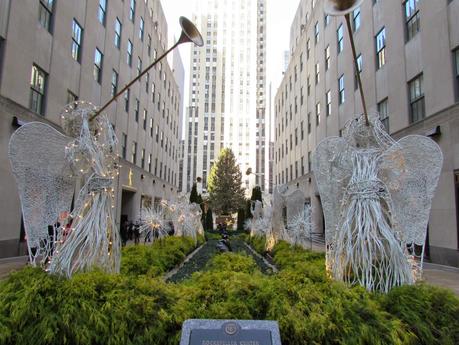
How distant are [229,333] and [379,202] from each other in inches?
146

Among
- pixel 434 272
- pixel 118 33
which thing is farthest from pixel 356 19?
pixel 434 272

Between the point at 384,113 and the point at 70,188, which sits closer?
the point at 70,188

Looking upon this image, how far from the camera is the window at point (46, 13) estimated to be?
47.2 feet

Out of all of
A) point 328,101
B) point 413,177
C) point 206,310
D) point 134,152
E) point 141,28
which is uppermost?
point 141,28

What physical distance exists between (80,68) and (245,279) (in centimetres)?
1671

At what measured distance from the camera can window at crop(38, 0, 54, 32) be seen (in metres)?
14.4

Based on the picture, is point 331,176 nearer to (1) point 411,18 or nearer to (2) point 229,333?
(2) point 229,333

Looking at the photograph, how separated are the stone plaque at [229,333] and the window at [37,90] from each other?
1366 centimetres

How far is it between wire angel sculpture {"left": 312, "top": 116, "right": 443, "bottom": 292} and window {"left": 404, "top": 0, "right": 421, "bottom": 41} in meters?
11.3

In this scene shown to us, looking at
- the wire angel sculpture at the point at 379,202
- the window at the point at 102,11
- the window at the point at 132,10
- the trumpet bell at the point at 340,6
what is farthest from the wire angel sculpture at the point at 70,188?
the window at the point at 132,10

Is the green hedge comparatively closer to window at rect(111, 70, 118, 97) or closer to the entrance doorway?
window at rect(111, 70, 118, 97)

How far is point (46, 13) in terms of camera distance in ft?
48.7

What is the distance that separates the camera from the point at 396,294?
4.59 meters

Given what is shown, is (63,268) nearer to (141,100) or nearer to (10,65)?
(10,65)
